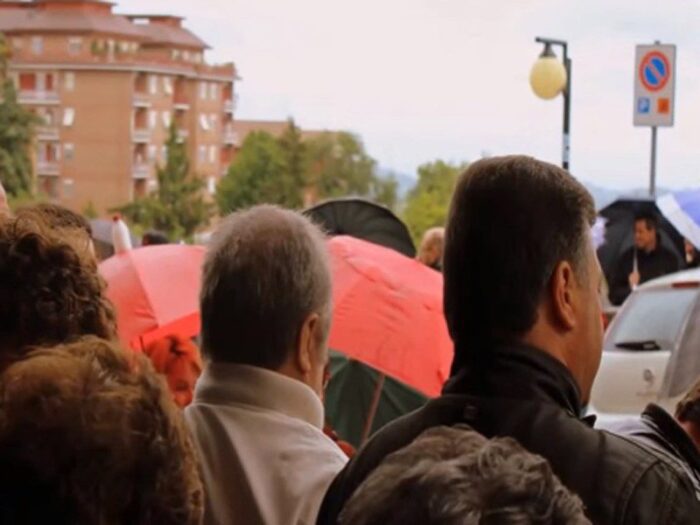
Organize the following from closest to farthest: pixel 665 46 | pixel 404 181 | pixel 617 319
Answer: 1. pixel 617 319
2. pixel 665 46
3. pixel 404 181

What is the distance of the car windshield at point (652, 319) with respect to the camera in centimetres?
1319

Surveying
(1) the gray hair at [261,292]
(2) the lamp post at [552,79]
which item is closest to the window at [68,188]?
(2) the lamp post at [552,79]

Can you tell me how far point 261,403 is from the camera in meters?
3.94

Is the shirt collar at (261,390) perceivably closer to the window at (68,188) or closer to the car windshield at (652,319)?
the car windshield at (652,319)

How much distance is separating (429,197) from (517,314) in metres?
62.9

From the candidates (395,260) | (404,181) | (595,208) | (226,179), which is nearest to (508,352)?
(595,208)

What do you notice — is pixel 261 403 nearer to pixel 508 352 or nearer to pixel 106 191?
pixel 508 352

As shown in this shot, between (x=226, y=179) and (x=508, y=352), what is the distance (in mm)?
84876

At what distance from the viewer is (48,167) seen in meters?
121

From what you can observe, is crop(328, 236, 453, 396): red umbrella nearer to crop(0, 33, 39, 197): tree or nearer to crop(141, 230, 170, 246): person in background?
crop(141, 230, 170, 246): person in background

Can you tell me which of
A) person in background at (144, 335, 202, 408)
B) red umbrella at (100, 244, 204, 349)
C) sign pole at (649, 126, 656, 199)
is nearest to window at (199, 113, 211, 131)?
sign pole at (649, 126, 656, 199)

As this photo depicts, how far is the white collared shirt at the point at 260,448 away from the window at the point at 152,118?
121 metres

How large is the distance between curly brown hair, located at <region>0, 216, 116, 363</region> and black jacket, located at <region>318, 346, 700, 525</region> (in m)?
0.58

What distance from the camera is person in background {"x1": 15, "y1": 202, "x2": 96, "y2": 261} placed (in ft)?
12.3
